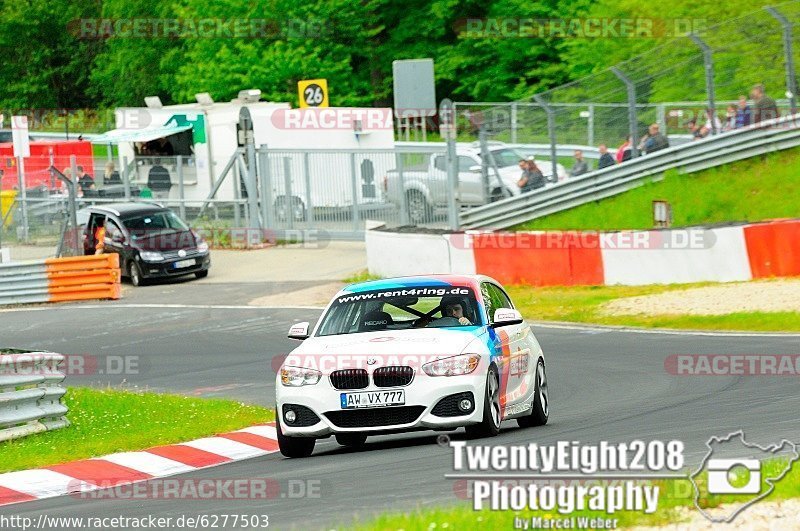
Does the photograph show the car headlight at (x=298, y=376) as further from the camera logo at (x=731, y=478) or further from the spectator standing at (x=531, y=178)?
the spectator standing at (x=531, y=178)

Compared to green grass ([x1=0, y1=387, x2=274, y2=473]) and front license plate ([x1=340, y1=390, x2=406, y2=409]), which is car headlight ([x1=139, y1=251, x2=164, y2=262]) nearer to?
green grass ([x1=0, y1=387, x2=274, y2=473])

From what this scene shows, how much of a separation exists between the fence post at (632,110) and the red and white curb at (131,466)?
1464 centimetres

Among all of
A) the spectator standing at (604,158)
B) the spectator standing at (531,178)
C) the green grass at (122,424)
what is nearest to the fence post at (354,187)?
the spectator standing at (531,178)

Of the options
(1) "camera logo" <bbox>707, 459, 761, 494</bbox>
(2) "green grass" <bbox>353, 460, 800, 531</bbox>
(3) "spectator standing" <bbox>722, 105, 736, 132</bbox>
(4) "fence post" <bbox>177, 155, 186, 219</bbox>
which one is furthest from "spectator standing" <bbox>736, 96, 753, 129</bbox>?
(2) "green grass" <bbox>353, 460, 800, 531</bbox>

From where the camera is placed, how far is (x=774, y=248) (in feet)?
75.6

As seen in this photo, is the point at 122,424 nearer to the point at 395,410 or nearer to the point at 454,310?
the point at 454,310

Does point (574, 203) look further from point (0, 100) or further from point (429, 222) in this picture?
point (0, 100)

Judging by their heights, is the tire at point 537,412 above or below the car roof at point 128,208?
below

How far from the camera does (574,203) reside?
1163 inches

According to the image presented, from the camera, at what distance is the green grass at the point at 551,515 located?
7.72 meters

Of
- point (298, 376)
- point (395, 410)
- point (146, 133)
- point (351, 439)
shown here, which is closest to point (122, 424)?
point (351, 439)

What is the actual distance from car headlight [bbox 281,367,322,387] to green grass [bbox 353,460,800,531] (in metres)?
3.63

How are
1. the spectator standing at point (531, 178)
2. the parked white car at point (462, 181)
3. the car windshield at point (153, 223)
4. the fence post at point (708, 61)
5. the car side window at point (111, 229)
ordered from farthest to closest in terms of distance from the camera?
1. the car side window at point (111, 229)
2. the car windshield at point (153, 223)
3. the spectator standing at point (531, 178)
4. the parked white car at point (462, 181)
5. the fence post at point (708, 61)

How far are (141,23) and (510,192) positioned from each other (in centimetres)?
4364
